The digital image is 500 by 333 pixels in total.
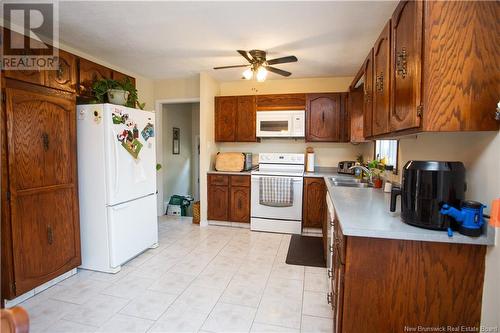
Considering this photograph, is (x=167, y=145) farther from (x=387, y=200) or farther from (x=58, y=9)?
(x=387, y=200)

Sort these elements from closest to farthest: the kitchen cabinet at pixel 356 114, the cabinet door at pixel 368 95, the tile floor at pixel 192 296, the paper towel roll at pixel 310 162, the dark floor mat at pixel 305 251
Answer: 1. the tile floor at pixel 192 296
2. the cabinet door at pixel 368 95
3. the dark floor mat at pixel 305 251
4. the kitchen cabinet at pixel 356 114
5. the paper towel roll at pixel 310 162

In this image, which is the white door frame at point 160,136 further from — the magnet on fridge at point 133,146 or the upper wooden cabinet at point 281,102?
the magnet on fridge at point 133,146

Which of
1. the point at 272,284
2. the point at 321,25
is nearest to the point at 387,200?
the point at 272,284

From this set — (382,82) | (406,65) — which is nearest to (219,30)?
(382,82)

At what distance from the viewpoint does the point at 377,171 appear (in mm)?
3016

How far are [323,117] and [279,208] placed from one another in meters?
1.54

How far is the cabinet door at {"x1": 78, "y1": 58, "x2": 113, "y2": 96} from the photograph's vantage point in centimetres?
254

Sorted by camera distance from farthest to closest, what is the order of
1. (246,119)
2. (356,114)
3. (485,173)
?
1. (246,119)
2. (356,114)
3. (485,173)

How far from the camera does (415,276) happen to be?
48.0 inches

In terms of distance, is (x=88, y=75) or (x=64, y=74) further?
(x=88, y=75)

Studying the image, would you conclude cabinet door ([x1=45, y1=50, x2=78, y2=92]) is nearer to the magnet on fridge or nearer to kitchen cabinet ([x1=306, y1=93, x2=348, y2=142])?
the magnet on fridge

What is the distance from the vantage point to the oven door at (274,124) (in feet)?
13.0

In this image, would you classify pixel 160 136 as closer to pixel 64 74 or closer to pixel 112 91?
pixel 112 91
